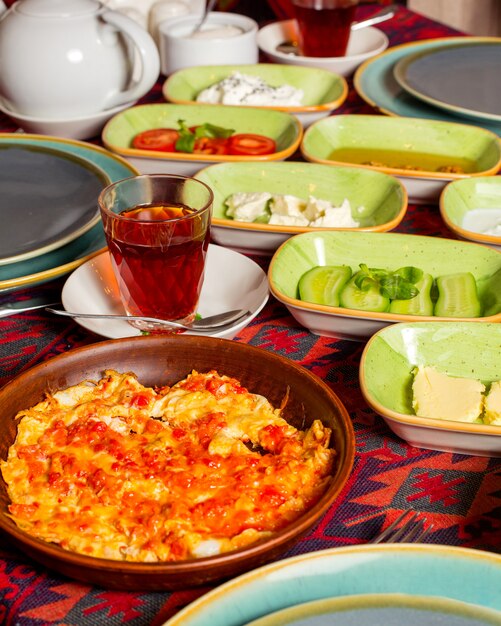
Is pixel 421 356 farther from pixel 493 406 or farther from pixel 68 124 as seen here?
pixel 68 124

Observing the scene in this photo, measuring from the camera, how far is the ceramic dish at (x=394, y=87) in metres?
2.19

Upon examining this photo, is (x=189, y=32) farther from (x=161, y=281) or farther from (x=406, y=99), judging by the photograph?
(x=161, y=281)

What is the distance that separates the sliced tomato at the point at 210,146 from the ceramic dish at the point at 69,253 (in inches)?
8.9

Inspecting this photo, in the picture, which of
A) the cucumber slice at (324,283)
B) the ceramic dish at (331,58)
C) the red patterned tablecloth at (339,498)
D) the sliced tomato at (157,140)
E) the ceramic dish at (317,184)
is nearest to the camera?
the red patterned tablecloth at (339,498)

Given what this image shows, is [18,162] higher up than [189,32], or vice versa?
[189,32]

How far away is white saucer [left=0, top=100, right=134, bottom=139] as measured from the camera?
6.82 ft

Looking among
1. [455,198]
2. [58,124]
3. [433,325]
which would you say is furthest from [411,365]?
[58,124]

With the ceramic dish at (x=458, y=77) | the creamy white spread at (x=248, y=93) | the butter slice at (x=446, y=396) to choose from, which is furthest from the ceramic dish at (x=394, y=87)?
the butter slice at (x=446, y=396)

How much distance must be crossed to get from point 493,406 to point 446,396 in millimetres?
66

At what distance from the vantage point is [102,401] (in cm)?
112

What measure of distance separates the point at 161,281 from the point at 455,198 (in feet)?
2.31

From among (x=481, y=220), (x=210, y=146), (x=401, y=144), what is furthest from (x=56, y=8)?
(x=481, y=220)

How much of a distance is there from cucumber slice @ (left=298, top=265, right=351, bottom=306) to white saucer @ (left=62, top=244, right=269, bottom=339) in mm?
75

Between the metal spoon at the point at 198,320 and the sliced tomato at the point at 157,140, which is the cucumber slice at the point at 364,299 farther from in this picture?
the sliced tomato at the point at 157,140
